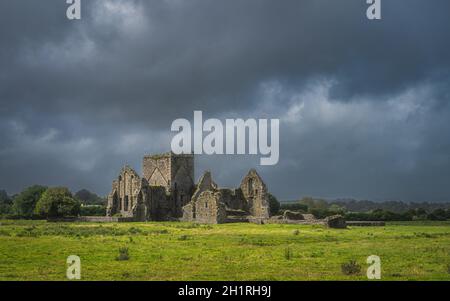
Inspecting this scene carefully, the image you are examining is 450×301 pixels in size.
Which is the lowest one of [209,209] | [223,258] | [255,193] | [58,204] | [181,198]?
[223,258]

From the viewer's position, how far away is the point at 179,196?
91812mm

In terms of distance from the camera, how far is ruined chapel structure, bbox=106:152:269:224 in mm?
74831

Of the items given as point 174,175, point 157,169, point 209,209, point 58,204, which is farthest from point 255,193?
point 58,204

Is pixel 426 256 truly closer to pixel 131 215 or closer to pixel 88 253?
pixel 88 253

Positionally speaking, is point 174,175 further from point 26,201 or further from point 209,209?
point 26,201

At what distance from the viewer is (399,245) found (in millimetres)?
35750

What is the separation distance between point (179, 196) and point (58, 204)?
2029 centimetres

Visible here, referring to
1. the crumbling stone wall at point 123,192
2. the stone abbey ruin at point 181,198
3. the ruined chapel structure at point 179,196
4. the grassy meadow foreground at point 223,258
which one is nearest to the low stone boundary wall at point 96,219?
the stone abbey ruin at point 181,198

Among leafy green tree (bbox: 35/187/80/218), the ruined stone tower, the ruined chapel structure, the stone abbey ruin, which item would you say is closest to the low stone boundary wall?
the stone abbey ruin

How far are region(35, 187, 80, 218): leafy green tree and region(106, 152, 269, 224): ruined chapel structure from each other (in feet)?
25.5

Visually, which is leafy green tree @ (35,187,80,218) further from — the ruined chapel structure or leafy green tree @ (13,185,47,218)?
leafy green tree @ (13,185,47,218)

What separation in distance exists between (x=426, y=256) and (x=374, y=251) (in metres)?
3.31

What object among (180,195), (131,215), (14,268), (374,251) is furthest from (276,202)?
(14,268)
